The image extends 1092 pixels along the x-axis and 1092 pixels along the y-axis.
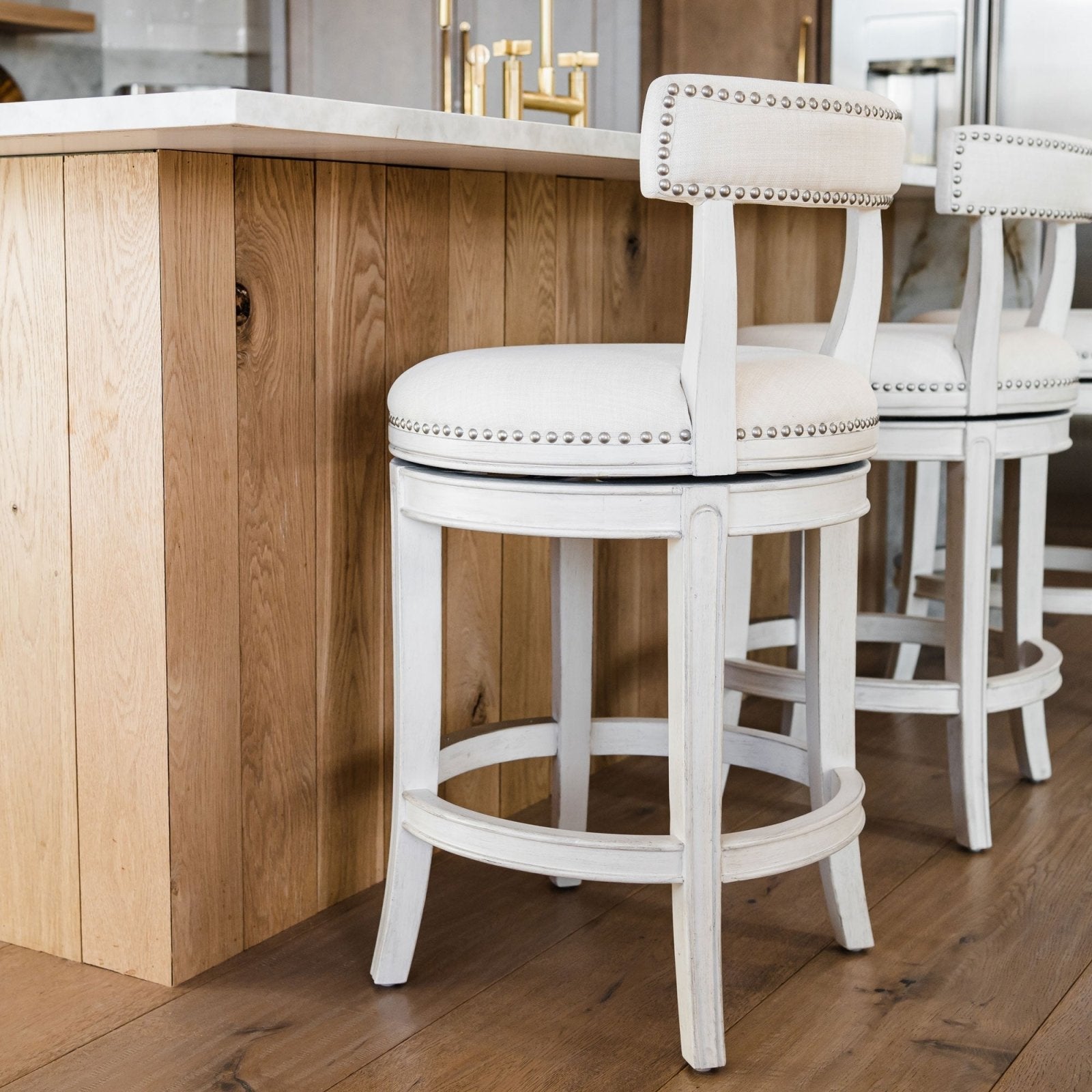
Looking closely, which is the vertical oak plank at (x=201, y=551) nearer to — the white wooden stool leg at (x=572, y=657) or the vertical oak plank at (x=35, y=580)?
the vertical oak plank at (x=35, y=580)

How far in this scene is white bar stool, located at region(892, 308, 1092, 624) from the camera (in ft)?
7.42

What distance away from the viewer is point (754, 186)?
1.21 metres

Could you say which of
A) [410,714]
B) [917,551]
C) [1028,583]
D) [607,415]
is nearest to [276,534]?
[410,714]

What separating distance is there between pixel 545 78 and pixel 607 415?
1.35m

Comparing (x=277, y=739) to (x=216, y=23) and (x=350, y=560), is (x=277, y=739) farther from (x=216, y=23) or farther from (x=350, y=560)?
(x=216, y=23)

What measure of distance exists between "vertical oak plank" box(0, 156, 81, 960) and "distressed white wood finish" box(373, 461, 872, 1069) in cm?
36

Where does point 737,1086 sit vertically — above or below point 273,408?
below

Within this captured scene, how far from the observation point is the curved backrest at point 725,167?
1.18 m

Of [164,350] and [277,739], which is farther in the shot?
[277,739]

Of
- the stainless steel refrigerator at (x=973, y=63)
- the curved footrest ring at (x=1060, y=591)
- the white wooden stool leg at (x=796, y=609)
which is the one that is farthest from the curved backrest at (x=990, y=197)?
the stainless steel refrigerator at (x=973, y=63)

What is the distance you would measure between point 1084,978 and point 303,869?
0.85 m

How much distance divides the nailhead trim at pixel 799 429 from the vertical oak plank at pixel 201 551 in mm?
536

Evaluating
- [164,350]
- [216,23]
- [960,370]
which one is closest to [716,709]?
[164,350]

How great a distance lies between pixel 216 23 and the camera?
138 inches
